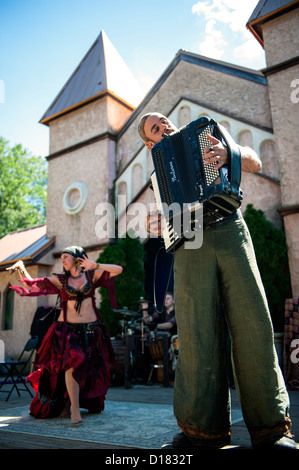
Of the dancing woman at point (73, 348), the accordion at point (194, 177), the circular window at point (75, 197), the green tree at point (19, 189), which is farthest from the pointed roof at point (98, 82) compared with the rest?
the green tree at point (19, 189)

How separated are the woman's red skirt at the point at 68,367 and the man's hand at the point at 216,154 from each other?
269cm

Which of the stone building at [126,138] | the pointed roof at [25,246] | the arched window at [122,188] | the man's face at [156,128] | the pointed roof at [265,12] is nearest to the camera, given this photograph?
the man's face at [156,128]

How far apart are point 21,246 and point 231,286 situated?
1150 centimetres

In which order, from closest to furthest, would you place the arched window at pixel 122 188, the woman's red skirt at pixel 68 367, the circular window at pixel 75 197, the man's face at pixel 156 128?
the man's face at pixel 156 128
the woman's red skirt at pixel 68 367
the arched window at pixel 122 188
the circular window at pixel 75 197

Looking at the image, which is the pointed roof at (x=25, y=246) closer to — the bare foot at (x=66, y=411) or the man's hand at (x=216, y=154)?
the bare foot at (x=66, y=411)

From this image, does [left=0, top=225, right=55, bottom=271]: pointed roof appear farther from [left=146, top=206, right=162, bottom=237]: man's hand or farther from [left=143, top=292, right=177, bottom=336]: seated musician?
[left=146, top=206, right=162, bottom=237]: man's hand

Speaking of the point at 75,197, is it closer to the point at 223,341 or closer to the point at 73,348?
the point at 73,348

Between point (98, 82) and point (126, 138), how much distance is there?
6.85 feet

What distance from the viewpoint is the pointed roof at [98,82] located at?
1082cm

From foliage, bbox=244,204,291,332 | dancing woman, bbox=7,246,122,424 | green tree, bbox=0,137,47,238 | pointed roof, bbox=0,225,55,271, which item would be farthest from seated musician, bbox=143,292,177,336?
green tree, bbox=0,137,47,238

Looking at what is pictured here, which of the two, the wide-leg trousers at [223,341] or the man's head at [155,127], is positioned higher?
the man's head at [155,127]

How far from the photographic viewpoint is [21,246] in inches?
494

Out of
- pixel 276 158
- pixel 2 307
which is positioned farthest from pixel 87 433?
pixel 2 307
